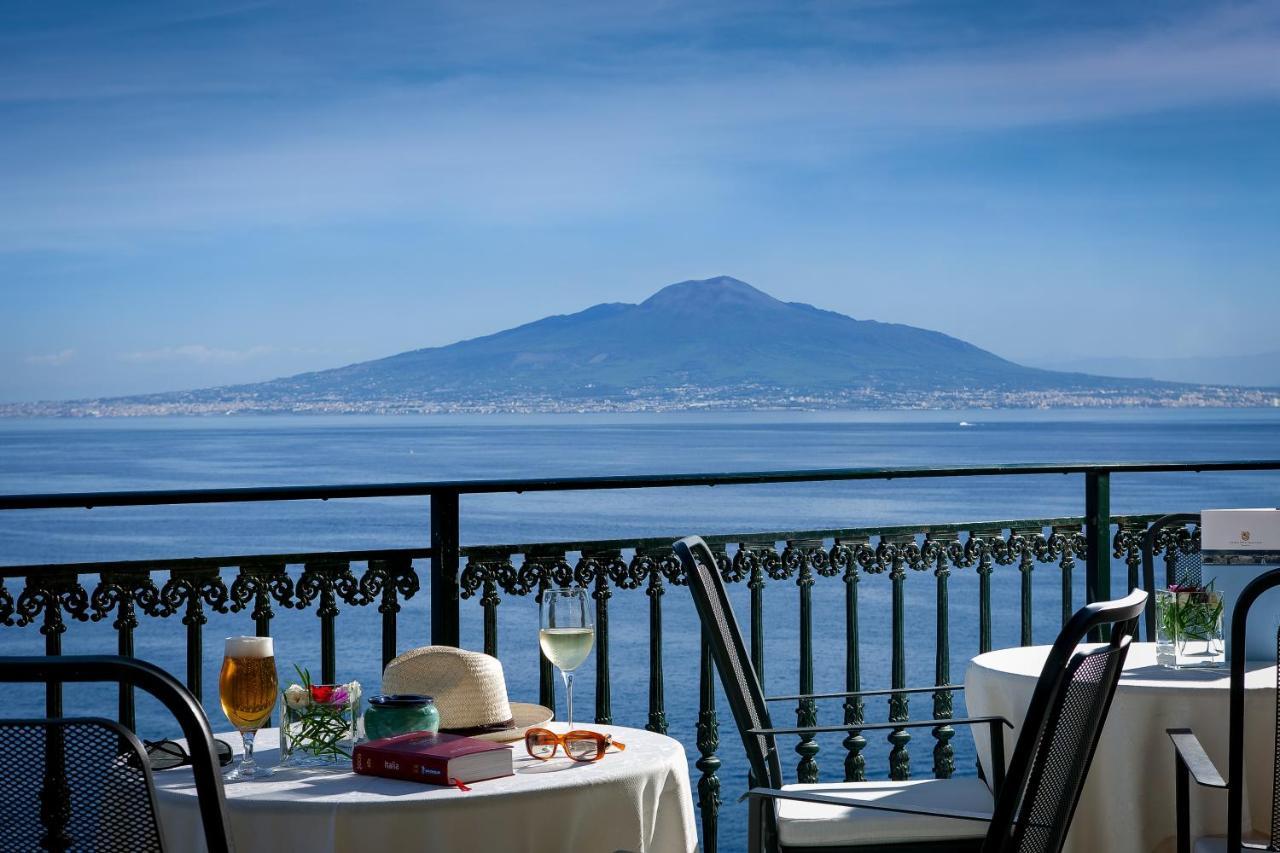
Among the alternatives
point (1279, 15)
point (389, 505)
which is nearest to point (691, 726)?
point (1279, 15)

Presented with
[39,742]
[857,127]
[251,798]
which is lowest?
[251,798]

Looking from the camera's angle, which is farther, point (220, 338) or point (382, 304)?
point (382, 304)

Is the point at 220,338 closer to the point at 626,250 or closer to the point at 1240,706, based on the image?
the point at 626,250

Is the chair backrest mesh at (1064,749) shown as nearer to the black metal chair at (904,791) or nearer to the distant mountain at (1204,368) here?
the black metal chair at (904,791)

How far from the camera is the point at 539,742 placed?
8.07ft

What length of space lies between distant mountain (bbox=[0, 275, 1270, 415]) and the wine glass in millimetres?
102400

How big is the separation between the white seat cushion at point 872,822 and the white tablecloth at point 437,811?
84cm

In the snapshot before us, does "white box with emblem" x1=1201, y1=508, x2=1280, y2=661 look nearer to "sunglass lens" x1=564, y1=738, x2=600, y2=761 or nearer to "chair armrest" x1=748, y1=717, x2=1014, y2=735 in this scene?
A: "chair armrest" x1=748, y1=717, x2=1014, y2=735

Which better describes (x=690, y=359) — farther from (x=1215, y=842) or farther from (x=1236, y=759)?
(x=1236, y=759)

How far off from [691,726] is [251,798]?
2227 centimetres

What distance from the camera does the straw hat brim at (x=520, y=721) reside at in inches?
101

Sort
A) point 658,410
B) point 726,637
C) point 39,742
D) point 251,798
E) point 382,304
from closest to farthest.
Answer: point 39,742 < point 251,798 < point 726,637 < point 382,304 < point 658,410

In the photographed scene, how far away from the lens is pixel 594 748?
8.13 feet

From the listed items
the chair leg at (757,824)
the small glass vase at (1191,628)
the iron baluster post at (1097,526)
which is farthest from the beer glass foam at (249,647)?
the iron baluster post at (1097,526)
